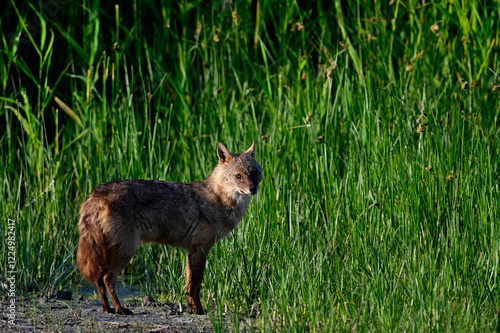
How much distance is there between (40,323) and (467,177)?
324 cm

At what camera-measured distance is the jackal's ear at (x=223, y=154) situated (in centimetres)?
572

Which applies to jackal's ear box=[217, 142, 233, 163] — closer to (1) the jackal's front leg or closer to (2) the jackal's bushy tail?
(1) the jackal's front leg

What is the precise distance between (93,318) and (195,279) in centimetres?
81

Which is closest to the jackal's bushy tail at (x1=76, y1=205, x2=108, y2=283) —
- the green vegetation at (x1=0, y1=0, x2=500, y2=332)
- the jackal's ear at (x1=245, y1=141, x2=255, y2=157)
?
the green vegetation at (x1=0, y1=0, x2=500, y2=332)

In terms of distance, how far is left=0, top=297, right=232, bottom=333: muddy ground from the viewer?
470cm

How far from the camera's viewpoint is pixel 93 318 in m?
4.86

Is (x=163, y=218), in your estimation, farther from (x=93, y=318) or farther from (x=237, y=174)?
(x=93, y=318)

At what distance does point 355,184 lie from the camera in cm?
604

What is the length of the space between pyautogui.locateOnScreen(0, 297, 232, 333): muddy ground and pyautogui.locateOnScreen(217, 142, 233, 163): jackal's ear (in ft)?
3.90

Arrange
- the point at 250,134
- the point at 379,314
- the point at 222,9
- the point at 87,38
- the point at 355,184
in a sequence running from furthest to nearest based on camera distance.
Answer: the point at 222,9, the point at 87,38, the point at 250,134, the point at 355,184, the point at 379,314

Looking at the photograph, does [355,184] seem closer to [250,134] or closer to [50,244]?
[250,134]

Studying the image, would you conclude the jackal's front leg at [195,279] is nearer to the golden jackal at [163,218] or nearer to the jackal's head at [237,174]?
the golden jackal at [163,218]

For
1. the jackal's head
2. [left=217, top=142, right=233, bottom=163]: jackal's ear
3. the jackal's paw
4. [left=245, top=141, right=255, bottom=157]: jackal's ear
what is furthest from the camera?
[left=245, top=141, right=255, bottom=157]: jackal's ear

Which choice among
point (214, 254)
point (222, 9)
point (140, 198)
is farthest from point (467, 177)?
point (222, 9)
